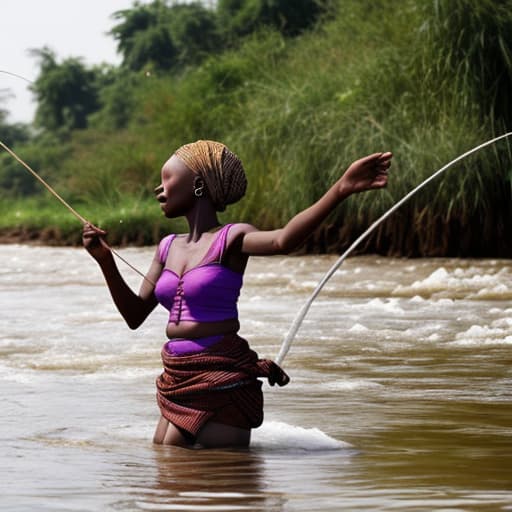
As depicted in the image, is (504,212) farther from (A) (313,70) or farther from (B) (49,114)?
(B) (49,114)

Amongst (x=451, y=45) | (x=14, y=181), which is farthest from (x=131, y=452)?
(x=14, y=181)

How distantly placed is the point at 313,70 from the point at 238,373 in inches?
603

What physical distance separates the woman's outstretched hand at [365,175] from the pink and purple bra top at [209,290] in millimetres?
550

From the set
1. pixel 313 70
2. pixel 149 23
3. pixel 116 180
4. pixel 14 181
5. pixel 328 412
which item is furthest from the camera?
pixel 149 23

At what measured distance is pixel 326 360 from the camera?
7.47 meters

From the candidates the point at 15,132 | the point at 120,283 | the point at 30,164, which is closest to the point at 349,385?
the point at 120,283

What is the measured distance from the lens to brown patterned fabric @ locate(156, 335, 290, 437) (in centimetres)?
449

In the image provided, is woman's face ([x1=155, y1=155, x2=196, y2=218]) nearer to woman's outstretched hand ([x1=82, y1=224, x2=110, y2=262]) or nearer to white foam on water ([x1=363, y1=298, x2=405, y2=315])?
woman's outstretched hand ([x1=82, y1=224, x2=110, y2=262])

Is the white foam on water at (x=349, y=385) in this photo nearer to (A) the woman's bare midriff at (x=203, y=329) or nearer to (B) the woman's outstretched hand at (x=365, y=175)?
(A) the woman's bare midriff at (x=203, y=329)

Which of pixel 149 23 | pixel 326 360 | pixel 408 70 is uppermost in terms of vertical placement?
pixel 149 23

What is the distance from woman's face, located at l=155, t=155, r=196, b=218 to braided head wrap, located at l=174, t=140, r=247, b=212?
0.02 meters

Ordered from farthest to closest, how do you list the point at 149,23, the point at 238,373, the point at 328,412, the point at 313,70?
1. the point at 149,23
2. the point at 313,70
3. the point at 328,412
4. the point at 238,373

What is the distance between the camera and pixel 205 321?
451 centimetres

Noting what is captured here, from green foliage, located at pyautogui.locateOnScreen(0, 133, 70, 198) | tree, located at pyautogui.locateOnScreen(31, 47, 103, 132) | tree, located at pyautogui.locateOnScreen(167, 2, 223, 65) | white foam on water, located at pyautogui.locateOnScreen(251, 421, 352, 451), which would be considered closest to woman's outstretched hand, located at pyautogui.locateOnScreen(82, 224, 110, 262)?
white foam on water, located at pyautogui.locateOnScreen(251, 421, 352, 451)
